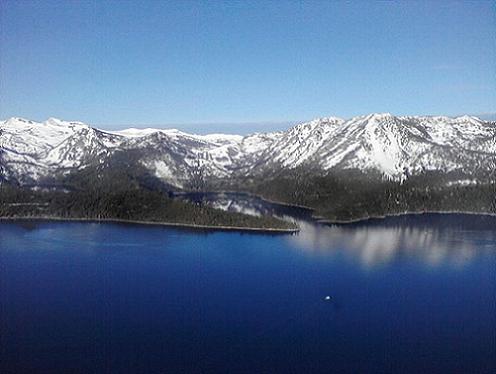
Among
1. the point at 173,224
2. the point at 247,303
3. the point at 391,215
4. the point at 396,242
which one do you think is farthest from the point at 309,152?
the point at 247,303

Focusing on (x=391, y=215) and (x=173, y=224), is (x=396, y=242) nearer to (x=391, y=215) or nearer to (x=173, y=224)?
(x=391, y=215)

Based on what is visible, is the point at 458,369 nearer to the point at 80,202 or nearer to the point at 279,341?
the point at 279,341

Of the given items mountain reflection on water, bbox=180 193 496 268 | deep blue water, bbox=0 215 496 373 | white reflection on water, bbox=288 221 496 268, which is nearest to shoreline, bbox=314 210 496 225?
mountain reflection on water, bbox=180 193 496 268

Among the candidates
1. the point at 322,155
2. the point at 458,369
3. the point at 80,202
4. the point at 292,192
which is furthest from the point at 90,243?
the point at 322,155

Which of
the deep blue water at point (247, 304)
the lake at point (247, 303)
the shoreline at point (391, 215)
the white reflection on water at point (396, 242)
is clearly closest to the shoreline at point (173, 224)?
the white reflection on water at point (396, 242)

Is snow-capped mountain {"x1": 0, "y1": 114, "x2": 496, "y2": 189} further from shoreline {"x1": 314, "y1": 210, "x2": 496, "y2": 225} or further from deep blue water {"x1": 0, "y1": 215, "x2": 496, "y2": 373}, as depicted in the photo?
deep blue water {"x1": 0, "y1": 215, "x2": 496, "y2": 373}

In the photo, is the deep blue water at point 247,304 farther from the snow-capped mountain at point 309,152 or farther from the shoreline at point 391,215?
the snow-capped mountain at point 309,152
